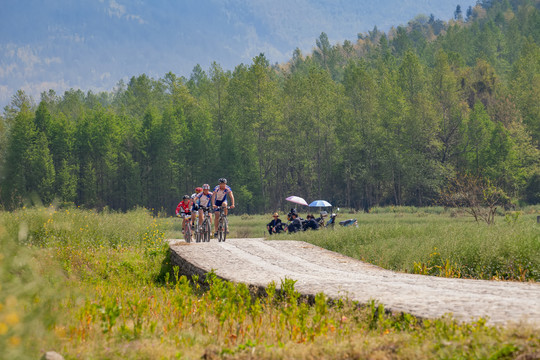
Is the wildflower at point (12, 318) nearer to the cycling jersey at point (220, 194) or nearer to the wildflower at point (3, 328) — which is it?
the wildflower at point (3, 328)

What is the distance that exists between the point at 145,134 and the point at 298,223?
5249 cm

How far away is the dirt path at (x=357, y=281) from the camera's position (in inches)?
259

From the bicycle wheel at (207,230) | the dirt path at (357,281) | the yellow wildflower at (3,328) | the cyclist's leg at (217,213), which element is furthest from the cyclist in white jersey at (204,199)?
the yellow wildflower at (3,328)

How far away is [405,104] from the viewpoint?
60.2 metres

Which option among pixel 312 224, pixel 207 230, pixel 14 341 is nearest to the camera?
pixel 14 341

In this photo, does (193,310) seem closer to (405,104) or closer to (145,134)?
(405,104)

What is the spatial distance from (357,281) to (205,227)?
833cm

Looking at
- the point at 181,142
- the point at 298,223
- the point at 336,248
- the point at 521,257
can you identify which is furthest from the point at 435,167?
the point at 521,257

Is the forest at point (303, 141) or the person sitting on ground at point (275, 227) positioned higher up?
the forest at point (303, 141)

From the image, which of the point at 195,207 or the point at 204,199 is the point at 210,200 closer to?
the point at 204,199

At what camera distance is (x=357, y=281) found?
30.7ft

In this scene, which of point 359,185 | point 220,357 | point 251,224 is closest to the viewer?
point 220,357

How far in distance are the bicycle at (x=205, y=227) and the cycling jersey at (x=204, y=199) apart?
0.38 feet

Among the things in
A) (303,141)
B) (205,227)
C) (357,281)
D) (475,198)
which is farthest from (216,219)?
(303,141)
